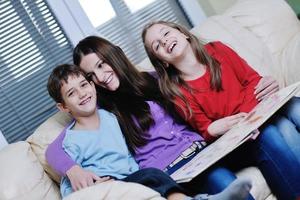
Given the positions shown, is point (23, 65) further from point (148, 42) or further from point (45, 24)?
point (148, 42)

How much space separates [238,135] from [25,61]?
1494 mm

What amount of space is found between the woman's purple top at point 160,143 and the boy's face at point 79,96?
0.36 feet

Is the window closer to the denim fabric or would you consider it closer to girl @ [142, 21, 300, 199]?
girl @ [142, 21, 300, 199]

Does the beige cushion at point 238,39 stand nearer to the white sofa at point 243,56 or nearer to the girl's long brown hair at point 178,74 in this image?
the white sofa at point 243,56

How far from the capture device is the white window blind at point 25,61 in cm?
232

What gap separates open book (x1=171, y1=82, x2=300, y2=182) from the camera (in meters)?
1.27

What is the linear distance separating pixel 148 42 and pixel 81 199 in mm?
785

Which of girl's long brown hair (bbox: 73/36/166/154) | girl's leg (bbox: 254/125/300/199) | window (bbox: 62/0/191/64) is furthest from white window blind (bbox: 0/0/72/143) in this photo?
girl's leg (bbox: 254/125/300/199)

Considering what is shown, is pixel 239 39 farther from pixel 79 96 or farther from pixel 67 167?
pixel 67 167

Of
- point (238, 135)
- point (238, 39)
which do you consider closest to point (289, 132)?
point (238, 135)

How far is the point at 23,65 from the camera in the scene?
7.80ft

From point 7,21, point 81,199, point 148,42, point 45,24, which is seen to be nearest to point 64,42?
point 45,24

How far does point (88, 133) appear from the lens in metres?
1.60

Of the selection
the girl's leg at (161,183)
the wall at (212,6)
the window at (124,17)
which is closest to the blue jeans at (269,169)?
the girl's leg at (161,183)
